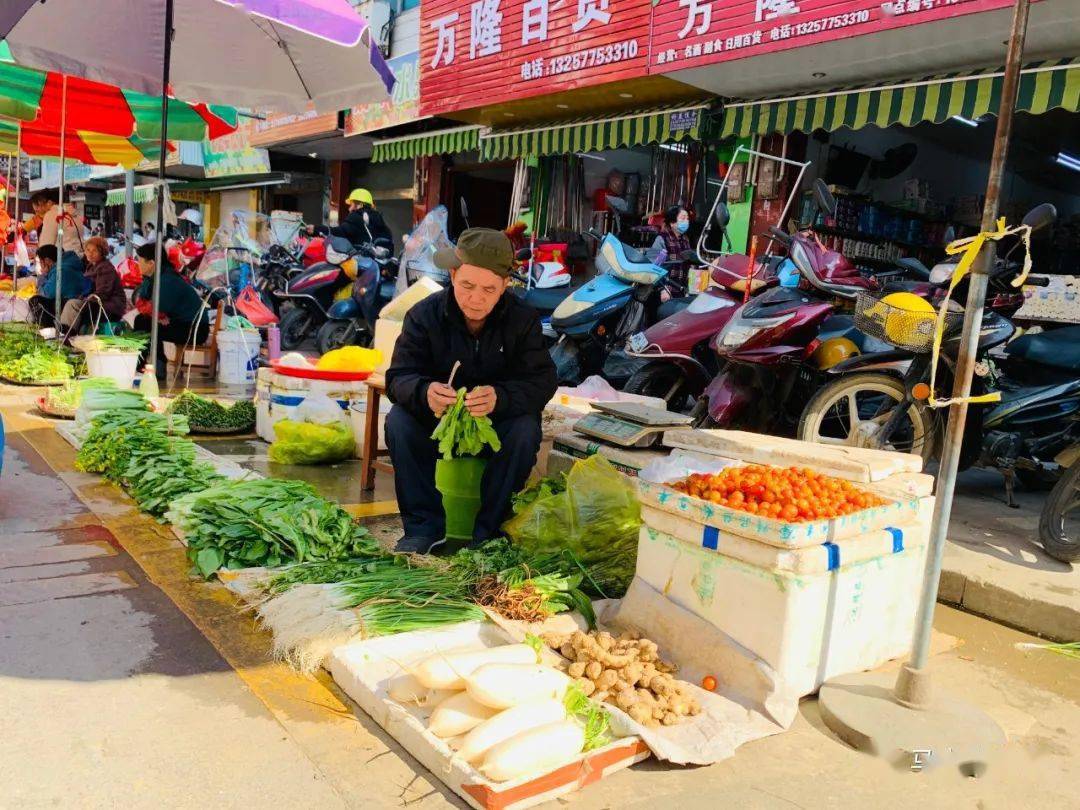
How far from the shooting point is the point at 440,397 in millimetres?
3590

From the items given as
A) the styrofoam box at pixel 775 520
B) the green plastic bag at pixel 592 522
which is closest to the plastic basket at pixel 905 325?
Answer: the styrofoam box at pixel 775 520

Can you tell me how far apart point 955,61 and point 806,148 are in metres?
2.44

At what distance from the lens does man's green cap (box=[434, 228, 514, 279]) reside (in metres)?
3.62

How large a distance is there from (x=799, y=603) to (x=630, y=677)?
0.56m

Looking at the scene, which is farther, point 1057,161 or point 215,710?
point 1057,161

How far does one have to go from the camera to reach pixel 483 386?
366cm

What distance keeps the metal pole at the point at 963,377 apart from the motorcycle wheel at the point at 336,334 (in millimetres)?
8296

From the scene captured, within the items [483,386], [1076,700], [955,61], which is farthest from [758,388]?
[955,61]

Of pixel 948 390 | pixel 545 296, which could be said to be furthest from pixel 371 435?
pixel 545 296

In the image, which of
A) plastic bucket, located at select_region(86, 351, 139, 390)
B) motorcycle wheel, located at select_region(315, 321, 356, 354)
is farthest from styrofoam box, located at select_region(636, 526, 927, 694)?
motorcycle wheel, located at select_region(315, 321, 356, 354)

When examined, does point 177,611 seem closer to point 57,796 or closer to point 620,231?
point 57,796

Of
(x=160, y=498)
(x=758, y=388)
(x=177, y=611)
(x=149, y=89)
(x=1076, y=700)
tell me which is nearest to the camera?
(x=1076, y=700)

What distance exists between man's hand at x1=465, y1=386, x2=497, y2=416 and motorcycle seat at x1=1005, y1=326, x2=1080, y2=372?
11.8 ft

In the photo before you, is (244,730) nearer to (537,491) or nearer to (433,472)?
(433,472)
